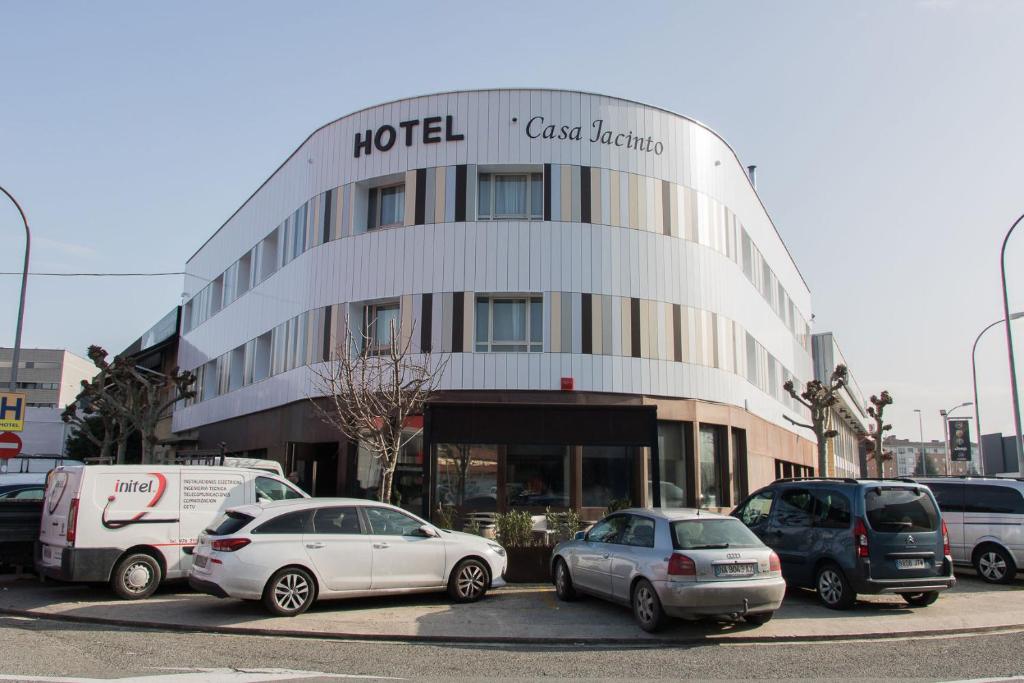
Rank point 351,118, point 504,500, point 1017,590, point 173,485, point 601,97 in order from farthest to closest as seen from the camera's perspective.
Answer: point 351,118, point 601,97, point 504,500, point 1017,590, point 173,485

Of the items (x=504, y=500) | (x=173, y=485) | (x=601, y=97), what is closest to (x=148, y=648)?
(x=173, y=485)

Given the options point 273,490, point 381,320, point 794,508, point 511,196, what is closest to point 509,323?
point 511,196

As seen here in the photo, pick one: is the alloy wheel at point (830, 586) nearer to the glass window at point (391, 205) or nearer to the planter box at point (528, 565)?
the planter box at point (528, 565)

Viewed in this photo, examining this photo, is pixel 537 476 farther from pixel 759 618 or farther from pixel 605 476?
pixel 759 618

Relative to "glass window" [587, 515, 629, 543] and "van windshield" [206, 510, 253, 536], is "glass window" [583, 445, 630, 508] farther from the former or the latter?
"van windshield" [206, 510, 253, 536]

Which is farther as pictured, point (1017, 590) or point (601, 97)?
point (601, 97)

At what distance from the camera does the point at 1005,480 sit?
1559cm

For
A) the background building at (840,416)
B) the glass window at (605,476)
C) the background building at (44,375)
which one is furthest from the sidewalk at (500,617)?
the background building at (44,375)

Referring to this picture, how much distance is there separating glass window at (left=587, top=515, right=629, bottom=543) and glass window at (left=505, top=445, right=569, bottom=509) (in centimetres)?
877

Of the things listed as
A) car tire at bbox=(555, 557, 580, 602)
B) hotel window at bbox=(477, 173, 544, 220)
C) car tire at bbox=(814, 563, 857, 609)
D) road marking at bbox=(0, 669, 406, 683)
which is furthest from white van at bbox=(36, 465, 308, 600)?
hotel window at bbox=(477, 173, 544, 220)

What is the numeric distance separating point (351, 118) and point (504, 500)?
11924 millimetres

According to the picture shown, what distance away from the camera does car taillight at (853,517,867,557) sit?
11711 millimetres

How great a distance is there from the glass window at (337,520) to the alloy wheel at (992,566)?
1151 cm

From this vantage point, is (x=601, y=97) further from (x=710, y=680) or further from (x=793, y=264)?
(x=793, y=264)
